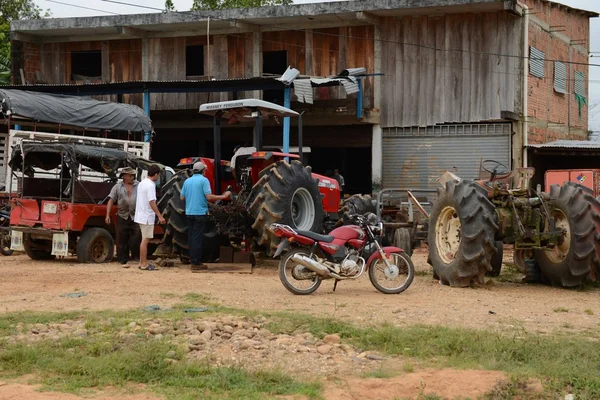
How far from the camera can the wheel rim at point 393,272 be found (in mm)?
10914

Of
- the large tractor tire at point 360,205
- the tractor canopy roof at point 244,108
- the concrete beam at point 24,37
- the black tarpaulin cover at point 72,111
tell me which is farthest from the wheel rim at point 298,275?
the concrete beam at point 24,37

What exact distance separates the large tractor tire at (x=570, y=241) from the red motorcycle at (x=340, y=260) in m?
2.06

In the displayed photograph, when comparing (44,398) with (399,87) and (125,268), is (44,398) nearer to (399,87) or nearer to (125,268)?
(125,268)

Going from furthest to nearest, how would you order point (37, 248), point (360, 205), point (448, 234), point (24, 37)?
point (24, 37) < point (360, 205) < point (37, 248) < point (448, 234)

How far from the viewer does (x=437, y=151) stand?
73.7ft

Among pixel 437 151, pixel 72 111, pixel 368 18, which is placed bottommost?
pixel 437 151

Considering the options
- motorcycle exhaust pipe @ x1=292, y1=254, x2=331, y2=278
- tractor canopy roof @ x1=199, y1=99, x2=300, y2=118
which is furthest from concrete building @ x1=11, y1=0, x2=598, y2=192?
motorcycle exhaust pipe @ x1=292, y1=254, x2=331, y2=278

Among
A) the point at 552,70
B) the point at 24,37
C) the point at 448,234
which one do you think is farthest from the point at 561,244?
the point at 24,37

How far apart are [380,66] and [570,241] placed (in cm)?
1264

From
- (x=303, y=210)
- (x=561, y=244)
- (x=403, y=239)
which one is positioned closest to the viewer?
(x=561, y=244)

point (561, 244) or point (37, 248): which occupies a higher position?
point (561, 244)

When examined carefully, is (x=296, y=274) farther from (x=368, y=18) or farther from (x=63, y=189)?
(x=368, y=18)

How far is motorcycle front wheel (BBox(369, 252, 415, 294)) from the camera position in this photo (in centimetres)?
1090

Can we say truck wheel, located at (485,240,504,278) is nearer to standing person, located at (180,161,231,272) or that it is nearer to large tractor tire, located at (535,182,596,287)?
large tractor tire, located at (535,182,596,287)
